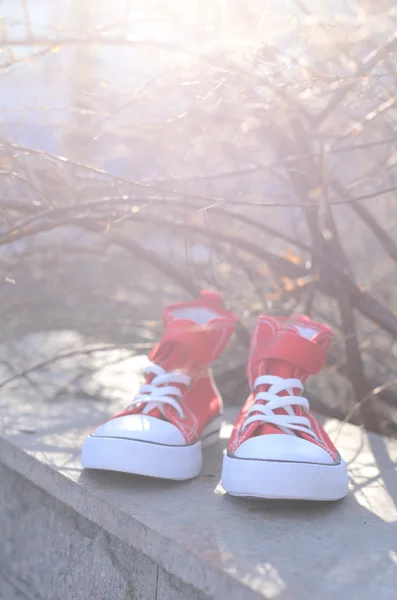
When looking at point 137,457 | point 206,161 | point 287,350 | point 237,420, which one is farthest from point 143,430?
point 206,161

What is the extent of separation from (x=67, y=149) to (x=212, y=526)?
4.54ft

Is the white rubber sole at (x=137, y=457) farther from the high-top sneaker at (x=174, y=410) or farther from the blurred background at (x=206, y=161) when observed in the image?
the blurred background at (x=206, y=161)

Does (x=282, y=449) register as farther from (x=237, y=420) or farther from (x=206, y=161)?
(x=206, y=161)

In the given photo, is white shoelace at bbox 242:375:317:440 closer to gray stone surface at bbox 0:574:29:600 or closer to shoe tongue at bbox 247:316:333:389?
shoe tongue at bbox 247:316:333:389

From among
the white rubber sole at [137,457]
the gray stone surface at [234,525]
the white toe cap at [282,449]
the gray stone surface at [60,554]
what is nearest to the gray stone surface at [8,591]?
the gray stone surface at [60,554]

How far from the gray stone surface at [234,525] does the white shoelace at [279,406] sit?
0.42 ft

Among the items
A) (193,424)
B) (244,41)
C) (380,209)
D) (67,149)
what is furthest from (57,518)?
(380,209)

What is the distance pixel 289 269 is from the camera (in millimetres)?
1646

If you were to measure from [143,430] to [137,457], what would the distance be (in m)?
0.05

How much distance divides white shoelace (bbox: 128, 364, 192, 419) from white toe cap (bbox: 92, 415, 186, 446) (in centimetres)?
5

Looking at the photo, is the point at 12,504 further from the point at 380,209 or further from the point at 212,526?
the point at 380,209

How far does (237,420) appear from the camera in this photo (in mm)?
1229

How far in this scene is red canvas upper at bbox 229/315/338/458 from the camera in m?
1.21

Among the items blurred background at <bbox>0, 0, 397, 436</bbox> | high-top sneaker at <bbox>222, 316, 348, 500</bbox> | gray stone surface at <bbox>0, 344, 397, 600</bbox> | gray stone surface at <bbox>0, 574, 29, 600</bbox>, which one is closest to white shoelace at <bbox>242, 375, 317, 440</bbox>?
high-top sneaker at <bbox>222, 316, 348, 500</bbox>
